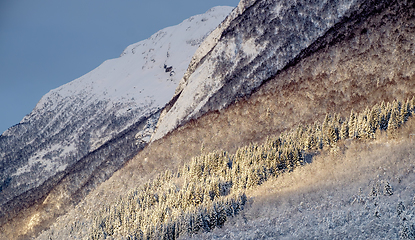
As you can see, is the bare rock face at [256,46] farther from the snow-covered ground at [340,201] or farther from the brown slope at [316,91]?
the snow-covered ground at [340,201]

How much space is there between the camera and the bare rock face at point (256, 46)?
11406cm

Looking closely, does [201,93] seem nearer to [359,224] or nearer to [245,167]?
[245,167]

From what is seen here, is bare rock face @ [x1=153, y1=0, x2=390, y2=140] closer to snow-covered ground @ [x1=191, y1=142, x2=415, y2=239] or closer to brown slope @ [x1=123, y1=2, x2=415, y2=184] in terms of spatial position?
brown slope @ [x1=123, y1=2, x2=415, y2=184]

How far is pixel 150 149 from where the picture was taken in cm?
14088

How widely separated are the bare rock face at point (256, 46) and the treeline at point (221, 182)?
146ft

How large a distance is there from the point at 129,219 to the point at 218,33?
385 feet

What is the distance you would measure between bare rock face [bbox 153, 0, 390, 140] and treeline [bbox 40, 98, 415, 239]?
44.6m

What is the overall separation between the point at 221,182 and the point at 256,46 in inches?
3014

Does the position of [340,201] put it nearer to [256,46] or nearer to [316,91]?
[316,91]

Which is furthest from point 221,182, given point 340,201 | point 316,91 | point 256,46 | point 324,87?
point 256,46

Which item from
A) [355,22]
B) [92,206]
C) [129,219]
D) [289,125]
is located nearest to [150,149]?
[92,206]

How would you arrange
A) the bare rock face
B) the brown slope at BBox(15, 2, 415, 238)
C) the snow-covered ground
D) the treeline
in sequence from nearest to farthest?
1. the snow-covered ground
2. the treeline
3. the brown slope at BBox(15, 2, 415, 238)
4. the bare rock face

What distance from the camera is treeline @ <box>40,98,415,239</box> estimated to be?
191 ft

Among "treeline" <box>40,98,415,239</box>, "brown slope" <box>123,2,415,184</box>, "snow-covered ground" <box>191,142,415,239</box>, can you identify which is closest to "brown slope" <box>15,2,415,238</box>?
"brown slope" <box>123,2,415,184</box>
